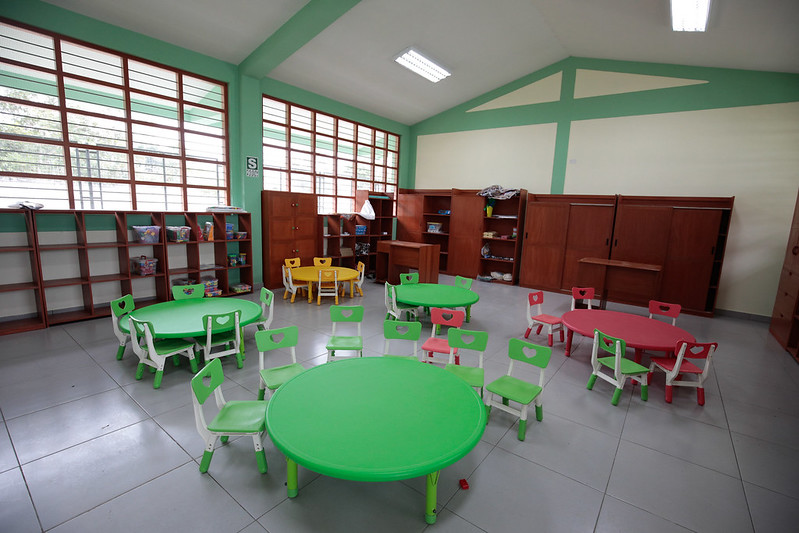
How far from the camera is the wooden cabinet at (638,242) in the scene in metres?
6.70

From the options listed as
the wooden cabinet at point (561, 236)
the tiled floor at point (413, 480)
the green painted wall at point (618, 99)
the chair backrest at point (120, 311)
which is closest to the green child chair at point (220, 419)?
the tiled floor at point (413, 480)

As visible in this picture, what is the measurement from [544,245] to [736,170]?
12.0 ft

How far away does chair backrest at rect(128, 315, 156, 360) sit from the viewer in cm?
345

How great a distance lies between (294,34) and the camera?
5.77m

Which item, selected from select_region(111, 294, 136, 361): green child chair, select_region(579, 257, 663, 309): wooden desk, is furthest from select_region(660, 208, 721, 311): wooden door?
select_region(111, 294, 136, 361): green child chair

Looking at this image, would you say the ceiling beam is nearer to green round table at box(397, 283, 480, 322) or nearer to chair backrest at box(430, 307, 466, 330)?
green round table at box(397, 283, 480, 322)

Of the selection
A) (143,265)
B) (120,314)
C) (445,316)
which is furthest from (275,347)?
(143,265)

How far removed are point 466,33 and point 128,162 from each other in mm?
6450

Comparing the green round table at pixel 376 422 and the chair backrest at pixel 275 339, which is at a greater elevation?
the chair backrest at pixel 275 339

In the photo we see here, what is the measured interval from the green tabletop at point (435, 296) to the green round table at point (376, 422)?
2209mm

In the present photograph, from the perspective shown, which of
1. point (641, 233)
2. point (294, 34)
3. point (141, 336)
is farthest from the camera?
point (641, 233)

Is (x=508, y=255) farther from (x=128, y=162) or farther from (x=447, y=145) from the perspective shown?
(x=128, y=162)

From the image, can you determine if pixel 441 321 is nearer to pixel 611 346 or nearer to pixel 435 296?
pixel 435 296

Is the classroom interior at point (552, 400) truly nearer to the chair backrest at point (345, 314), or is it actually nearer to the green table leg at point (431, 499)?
the green table leg at point (431, 499)
